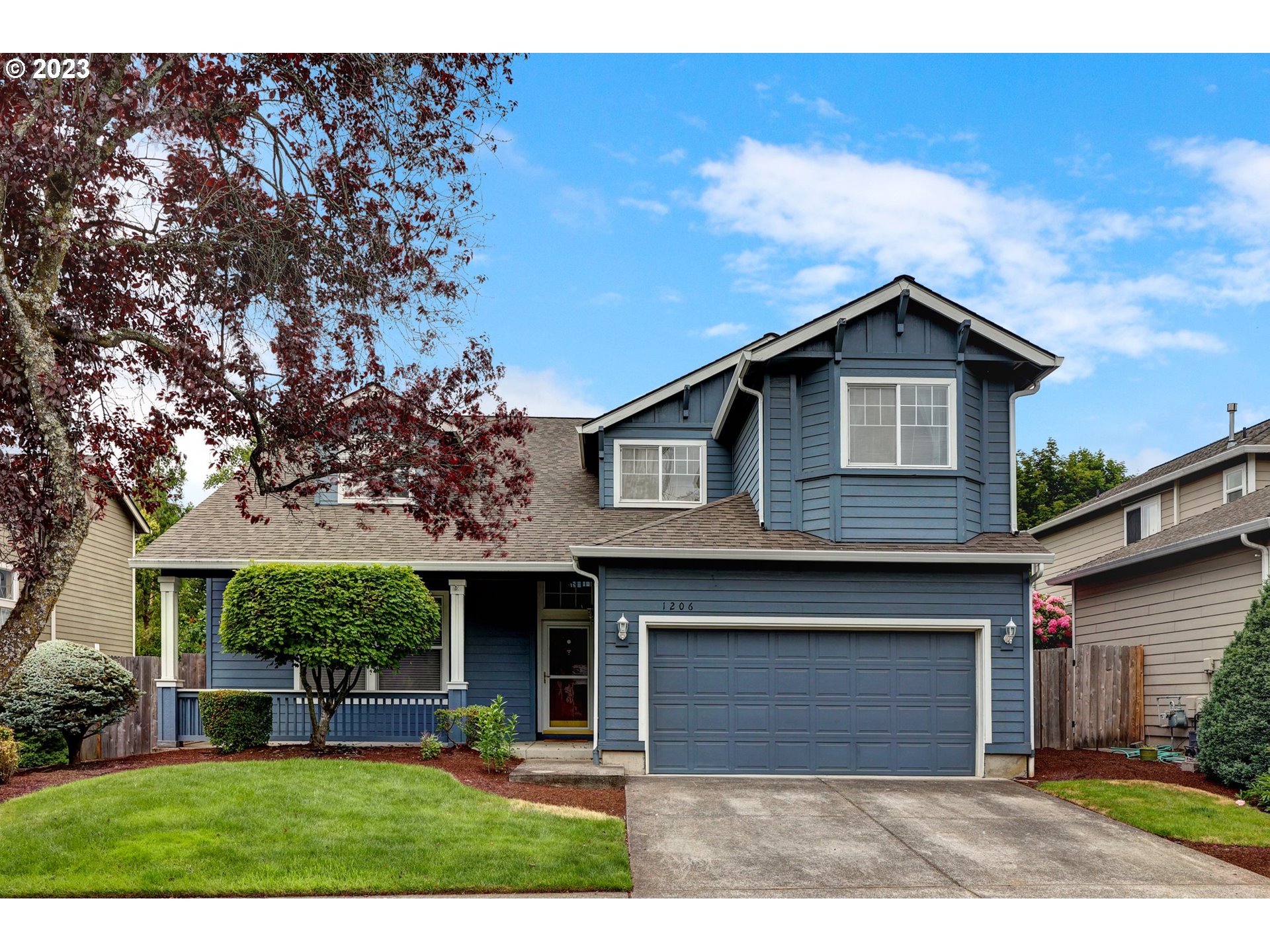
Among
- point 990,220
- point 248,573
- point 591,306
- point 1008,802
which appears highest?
point 990,220

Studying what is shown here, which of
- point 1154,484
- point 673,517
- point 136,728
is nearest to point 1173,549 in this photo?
point 1154,484

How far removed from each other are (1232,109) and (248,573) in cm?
1320

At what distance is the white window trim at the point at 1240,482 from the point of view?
58.9ft

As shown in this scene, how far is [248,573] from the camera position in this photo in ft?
43.3

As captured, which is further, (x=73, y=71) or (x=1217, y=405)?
(x=1217, y=405)

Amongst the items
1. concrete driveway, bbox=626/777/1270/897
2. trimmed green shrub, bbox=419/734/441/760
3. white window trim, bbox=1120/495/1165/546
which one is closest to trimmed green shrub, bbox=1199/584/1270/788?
concrete driveway, bbox=626/777/1270/897

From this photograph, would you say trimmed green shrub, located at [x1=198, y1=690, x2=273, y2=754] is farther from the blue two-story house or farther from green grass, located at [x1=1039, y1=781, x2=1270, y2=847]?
green grass, located at [x1=1039, y1=781, x2=1270, y2=847]

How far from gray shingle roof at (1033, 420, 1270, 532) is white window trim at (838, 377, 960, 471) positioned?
7221mm

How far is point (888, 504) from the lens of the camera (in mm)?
13586

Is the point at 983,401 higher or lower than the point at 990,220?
lower

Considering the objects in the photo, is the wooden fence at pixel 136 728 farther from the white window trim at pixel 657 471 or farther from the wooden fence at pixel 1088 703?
the wooden fence at pixel 1088 703

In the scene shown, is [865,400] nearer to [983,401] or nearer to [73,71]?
[983,401]

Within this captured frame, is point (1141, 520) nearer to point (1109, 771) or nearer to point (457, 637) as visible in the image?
point (1109, 771)

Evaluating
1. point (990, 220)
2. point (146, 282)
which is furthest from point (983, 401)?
point (146, 282)
